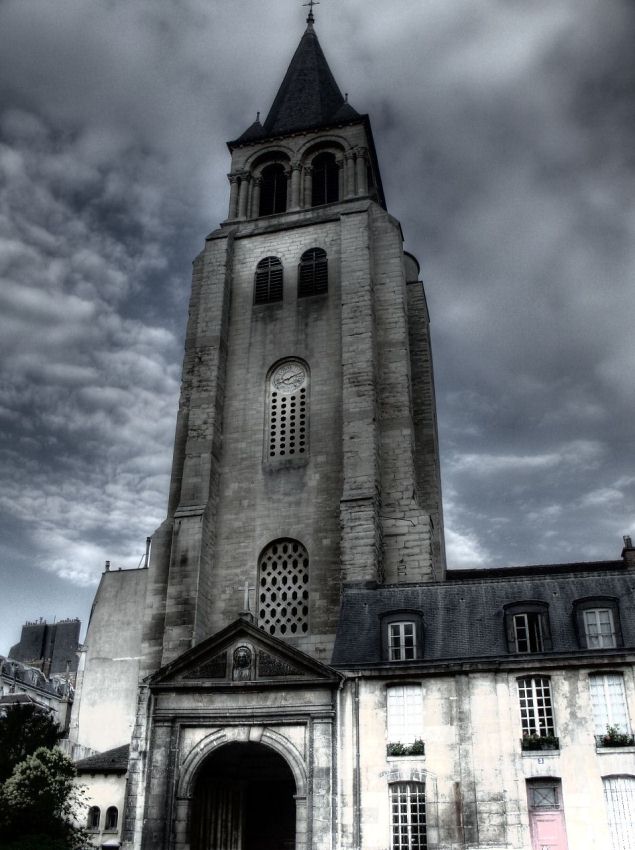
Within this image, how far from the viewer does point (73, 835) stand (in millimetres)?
22078

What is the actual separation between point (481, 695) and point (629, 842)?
3986 mm

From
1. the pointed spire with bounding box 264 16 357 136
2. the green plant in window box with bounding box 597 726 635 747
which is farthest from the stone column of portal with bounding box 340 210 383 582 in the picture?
the green plant in window box with bounding box 597 726 635 747

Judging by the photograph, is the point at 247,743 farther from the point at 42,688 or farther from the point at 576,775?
the point at 42,688

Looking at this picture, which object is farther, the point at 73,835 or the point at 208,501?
the point at 208,501

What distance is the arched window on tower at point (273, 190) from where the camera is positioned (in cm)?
3475

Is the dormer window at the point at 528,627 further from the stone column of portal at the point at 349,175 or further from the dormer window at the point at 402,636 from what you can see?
the stone column of portal at the point at 349,175

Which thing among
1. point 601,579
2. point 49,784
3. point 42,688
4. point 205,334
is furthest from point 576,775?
point 42,688

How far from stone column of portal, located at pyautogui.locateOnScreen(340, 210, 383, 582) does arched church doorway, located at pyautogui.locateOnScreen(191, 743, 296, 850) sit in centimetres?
566

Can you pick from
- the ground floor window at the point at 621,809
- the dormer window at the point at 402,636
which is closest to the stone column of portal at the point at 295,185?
the dormer window at the point at 402,636

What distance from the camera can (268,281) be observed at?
3162 cm

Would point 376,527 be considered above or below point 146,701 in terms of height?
above

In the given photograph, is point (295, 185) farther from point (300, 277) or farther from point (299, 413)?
point (299, 413)

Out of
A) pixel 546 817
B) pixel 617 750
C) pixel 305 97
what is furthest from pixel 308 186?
pixel 546 817

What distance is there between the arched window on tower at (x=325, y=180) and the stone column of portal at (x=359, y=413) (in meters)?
3.05
